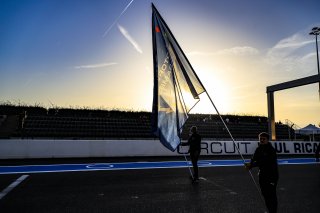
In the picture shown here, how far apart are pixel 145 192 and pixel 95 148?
9.61 metres

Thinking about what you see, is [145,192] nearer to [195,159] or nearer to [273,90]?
[195,159]

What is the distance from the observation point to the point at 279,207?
6.24 meters

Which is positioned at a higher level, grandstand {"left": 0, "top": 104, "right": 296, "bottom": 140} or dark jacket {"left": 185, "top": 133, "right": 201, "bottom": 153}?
grandstand {"left": 0, "top": 104, "right": 296, "bottom": 140}

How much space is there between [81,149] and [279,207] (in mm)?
12480

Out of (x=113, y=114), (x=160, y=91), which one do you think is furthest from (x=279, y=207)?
(x=113, y=114)

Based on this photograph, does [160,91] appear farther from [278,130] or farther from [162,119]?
[278,130]

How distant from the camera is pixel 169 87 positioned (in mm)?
7359

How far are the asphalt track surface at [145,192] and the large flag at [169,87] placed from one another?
1.55m

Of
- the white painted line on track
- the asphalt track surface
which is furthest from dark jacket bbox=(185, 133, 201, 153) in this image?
the white painted line on track

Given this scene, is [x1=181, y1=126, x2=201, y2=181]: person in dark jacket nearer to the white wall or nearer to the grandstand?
the white wall

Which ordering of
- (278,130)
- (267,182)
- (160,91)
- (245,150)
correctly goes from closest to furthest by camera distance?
(267,182), (160,91), (245,150), (278,130)

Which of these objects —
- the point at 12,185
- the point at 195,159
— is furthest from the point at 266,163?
the point at 12,185

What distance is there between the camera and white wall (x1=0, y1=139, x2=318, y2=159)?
15227mm

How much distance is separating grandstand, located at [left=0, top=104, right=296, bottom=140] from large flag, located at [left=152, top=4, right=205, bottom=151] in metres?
25.8
